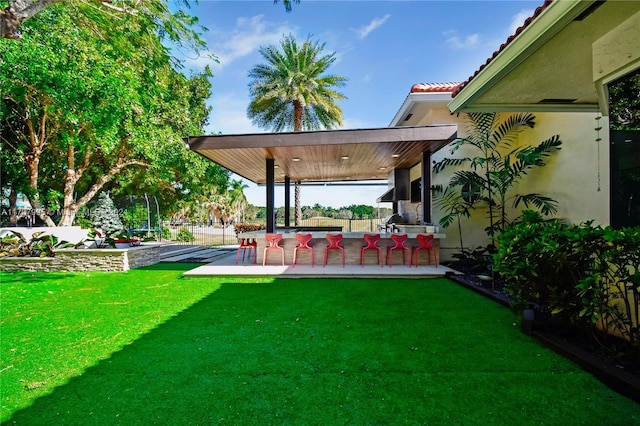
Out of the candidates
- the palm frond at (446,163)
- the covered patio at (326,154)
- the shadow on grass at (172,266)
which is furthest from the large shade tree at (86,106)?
the palm frond at (446,163)

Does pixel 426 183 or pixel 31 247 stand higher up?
pixel 426 183

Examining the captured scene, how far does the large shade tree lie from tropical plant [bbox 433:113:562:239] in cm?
875

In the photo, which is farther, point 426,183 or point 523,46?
point 426,183

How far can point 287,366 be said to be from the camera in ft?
10.5

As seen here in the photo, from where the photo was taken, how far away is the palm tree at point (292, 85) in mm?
18156

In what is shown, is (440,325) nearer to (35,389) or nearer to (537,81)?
(537,81)

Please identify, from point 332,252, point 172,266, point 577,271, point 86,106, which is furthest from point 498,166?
point 86,106

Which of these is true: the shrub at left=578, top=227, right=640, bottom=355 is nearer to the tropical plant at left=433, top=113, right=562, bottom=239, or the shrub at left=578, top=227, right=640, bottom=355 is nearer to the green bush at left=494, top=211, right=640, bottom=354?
the green bush at left=494, top=211, right=640, bottom=354

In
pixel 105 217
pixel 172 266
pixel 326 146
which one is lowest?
pixel 172 266

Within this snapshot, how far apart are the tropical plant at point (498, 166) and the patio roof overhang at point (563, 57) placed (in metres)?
3.43

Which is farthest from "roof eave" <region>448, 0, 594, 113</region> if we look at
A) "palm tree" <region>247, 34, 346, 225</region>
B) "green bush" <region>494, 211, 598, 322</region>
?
"palm tree" <region>247, 34, 346, 225</region>

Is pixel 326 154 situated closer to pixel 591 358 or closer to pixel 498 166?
pixel 498 166

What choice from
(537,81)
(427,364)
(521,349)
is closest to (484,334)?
(521,349)

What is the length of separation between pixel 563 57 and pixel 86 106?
10.4 metres
